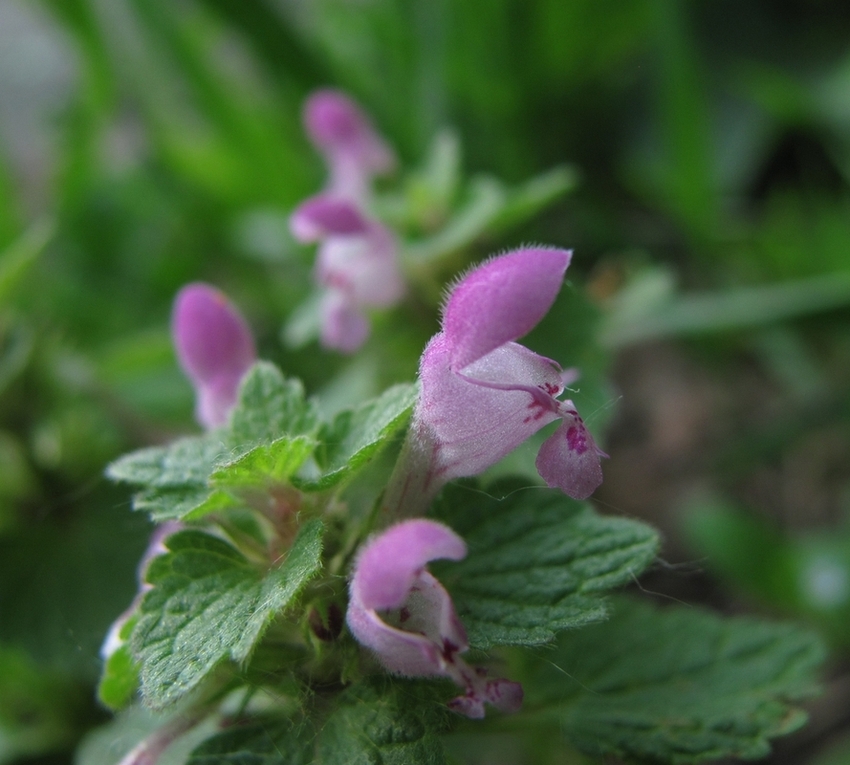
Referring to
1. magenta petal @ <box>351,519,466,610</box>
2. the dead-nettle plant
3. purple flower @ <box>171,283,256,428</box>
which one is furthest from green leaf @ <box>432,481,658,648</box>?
purple flower @ <box>171,283,256,428</box>

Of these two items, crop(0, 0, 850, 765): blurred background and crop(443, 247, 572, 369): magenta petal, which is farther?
crop(0, 0, 850, 765): blurred background

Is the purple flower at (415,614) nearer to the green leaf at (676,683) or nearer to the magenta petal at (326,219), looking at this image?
the green leaf at (676,683)

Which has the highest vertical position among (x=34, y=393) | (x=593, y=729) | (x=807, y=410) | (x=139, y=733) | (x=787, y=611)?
(x=34, y=393)

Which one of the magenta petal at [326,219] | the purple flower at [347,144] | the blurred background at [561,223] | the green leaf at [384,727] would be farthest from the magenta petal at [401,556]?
the purple flower at [347,144]

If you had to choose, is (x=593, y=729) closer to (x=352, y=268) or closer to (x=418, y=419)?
(x=418, y=419)

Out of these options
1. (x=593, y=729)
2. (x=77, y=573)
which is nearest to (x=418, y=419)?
(x=593, y=729)

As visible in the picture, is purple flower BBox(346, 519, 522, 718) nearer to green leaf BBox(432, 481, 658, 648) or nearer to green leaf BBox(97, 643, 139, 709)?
green leaf BBox(432, 481, 658, 648)
